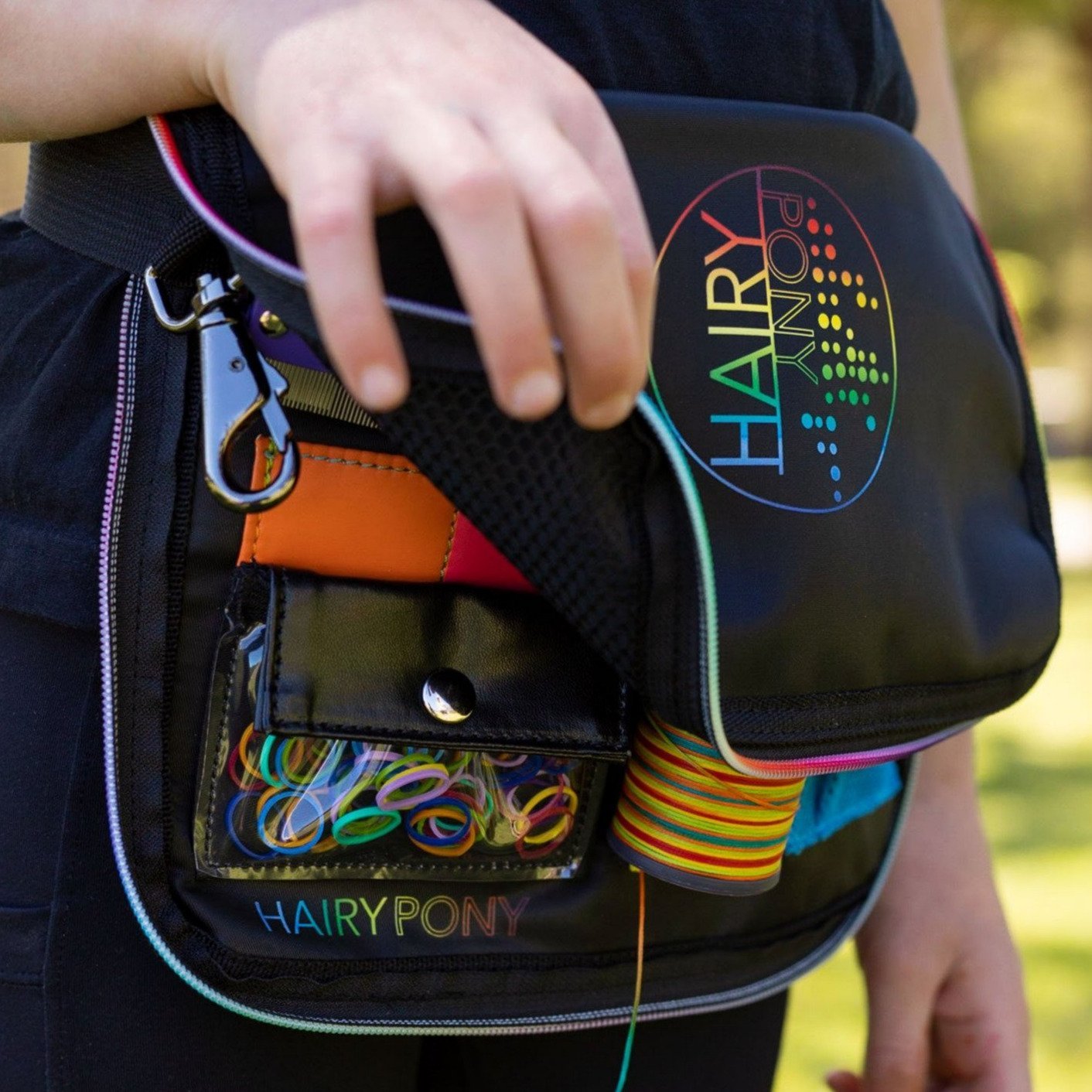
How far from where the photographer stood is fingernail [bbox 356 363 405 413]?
489 mm

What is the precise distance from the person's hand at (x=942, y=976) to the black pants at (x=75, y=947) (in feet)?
1.78

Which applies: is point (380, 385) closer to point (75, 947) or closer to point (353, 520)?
point (353, 520)

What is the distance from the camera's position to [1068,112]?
59.5 ft

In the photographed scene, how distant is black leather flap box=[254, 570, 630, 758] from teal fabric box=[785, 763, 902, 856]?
21cm

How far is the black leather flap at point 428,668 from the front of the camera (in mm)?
746

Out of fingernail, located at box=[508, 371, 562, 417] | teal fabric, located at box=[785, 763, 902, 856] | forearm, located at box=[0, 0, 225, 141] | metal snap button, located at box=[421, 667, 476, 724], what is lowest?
teal fabric, located at box=[785, 763, 902, 856]

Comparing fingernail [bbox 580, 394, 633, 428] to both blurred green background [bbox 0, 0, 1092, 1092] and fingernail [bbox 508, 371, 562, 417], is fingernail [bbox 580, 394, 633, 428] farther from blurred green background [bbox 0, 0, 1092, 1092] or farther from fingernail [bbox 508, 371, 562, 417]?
blurred green background [bbox 0, 0, 1092, 1092]

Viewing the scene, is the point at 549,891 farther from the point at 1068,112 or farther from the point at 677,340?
the point at 1068,112

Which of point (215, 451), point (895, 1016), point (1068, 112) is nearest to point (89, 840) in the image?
point (215, 451)

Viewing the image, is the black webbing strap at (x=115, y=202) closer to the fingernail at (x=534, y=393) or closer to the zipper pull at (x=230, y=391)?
the zipper pull at (x=230, y=391)

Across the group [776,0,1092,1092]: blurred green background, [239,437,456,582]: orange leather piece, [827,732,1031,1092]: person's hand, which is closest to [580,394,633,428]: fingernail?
[239,437,456,582]: orange leather piece

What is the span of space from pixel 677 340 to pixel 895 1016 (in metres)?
0.67

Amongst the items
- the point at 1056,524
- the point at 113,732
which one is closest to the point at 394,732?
the point at 113,732

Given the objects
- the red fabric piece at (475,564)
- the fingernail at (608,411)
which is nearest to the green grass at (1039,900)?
the red fabric piece at (475,564)
